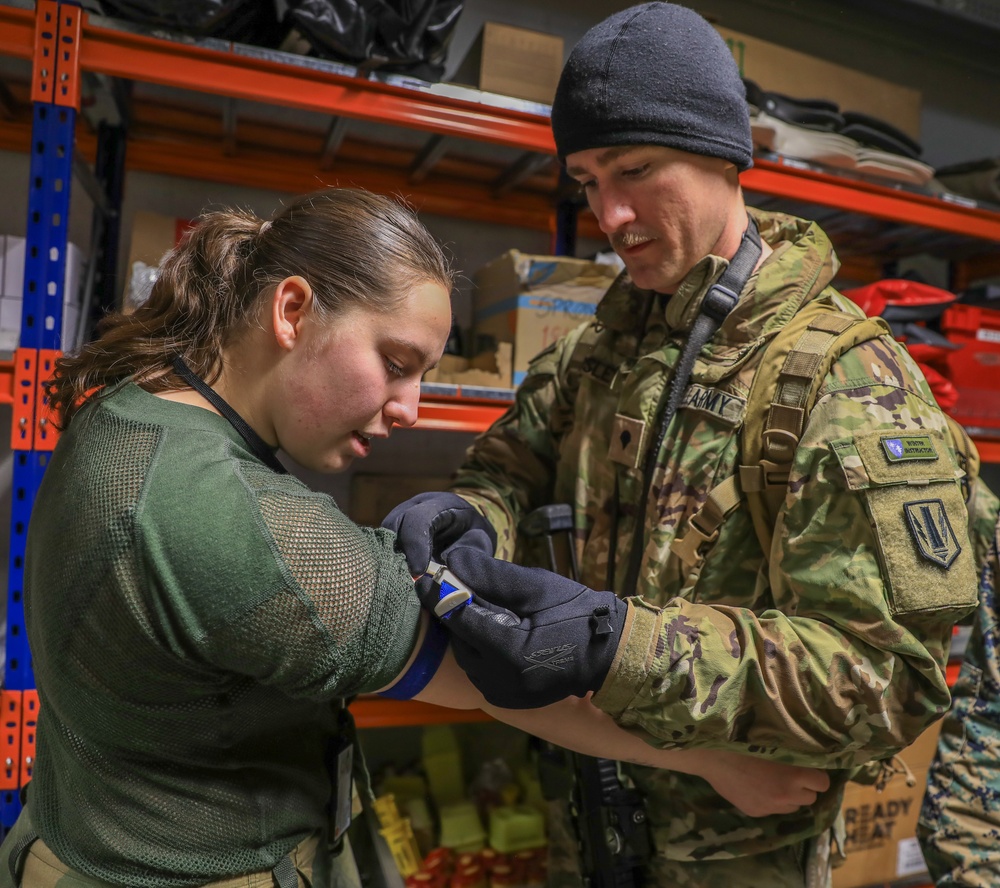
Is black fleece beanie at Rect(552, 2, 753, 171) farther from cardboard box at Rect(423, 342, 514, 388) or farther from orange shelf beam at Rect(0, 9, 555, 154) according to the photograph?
cardboard box at Rect(423, 342, 514, 388)

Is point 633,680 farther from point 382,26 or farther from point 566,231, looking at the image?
point 566,231

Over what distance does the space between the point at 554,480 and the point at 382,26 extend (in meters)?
1.06

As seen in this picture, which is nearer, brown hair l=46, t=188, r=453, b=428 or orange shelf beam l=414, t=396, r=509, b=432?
brown hair l=46, t=188, r=453, b=428

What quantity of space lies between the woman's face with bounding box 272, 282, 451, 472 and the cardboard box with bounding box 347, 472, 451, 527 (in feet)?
3.97

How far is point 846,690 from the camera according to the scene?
87cm

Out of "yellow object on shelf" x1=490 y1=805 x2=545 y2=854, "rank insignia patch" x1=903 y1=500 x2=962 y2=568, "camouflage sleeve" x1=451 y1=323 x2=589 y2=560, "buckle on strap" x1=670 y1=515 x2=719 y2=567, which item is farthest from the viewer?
"yellow object on shelf" x1=490 y1=805 x2=545 y2=854

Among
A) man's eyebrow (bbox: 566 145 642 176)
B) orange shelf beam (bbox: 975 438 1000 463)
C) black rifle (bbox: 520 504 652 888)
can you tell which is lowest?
black rifle (bbox: 520 504 652 888)

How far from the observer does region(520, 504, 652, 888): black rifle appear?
1.11m

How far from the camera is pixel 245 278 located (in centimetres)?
88

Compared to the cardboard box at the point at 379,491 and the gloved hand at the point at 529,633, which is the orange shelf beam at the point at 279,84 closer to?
the cardboard box at the point at 379,491

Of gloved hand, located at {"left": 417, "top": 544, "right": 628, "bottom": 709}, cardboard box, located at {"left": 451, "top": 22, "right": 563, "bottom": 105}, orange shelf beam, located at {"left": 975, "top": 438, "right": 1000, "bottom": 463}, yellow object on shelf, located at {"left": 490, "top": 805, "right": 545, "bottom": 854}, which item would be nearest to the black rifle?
gloved hand, located at {"left": 417, "top": 544, "right": 628, "bottom": 709}

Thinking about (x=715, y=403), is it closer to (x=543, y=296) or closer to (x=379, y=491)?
(x=543, y=296)

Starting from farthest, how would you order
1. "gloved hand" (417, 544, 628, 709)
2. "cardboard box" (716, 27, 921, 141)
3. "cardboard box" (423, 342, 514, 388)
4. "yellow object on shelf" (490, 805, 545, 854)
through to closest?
1. "cardboard box" (716, 27, 921, 141)
2. "yellow object on shelf" (490, 805, 545, 854)
3. "cardboard box" (423, 342, 514, 388)
4. "gloved hand" (417, 544, 628, 709)

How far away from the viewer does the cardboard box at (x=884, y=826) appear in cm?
205
